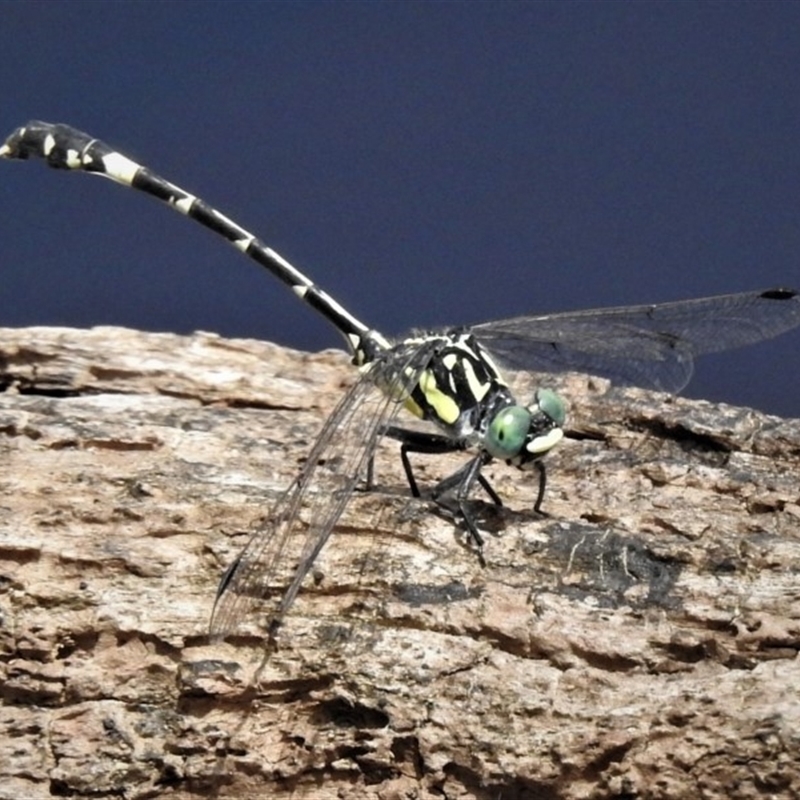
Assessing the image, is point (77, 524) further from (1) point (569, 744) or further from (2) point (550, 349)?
(2) point (550, 349)

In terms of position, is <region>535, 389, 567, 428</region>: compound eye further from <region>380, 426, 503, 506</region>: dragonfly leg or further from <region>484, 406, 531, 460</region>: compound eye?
<region>380, 426, 503, 506</region>: dragonfly leg

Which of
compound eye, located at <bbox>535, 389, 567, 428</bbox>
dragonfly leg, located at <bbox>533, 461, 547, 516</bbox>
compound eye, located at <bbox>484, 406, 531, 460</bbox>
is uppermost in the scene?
compound eye, located at <bbox>535, 389, 567, 428</bbox>

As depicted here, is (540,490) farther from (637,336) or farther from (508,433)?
(637,336)

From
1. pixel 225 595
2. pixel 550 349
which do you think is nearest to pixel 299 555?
pixel 225 595

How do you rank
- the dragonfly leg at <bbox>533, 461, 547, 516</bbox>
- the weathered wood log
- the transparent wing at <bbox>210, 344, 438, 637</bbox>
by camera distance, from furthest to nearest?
1. the dragonfly leg at <bbox>533, 461, 547, 516</bbox>
2. the transparent wing at <bbox>210, 344, 438, 637</bbox>
3. the weathered wood log

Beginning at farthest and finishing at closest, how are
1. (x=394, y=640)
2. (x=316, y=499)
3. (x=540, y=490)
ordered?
(x=540, y=490)
(x=316, y=499)
(x=394, y=640)

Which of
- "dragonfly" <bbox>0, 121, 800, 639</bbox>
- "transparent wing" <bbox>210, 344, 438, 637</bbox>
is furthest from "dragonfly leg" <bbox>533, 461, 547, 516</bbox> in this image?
"transparent wing" <bbox>210, 344, 438, 637</bbox>

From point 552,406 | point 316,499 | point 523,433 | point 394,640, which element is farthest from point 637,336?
point 394,640
